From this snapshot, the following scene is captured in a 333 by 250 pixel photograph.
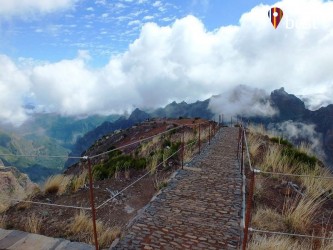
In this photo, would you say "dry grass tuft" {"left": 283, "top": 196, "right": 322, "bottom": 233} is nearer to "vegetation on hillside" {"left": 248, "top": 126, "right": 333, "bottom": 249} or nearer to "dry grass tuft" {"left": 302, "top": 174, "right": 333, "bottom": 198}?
"vegetation on hillside" {"left": 248, "top": 126, "right": 333, "bottom": 249}

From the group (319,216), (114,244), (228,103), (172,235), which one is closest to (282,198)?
(319,216)

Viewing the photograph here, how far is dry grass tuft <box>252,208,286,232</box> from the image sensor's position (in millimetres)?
6204

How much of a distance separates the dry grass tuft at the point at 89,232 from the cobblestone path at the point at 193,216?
0.28 meters

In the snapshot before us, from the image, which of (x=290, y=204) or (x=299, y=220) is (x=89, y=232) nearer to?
(x=299, y=220)

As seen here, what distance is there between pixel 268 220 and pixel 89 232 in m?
3.54

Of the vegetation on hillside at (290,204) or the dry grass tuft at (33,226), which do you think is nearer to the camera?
the vegetation on hillside at (290,204)

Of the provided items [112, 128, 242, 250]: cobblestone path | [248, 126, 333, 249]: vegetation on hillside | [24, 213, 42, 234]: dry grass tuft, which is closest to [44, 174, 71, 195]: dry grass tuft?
[24, 213, 42, 234]: dry grass tuft

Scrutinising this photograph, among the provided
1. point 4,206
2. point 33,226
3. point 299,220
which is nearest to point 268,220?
point 299,220

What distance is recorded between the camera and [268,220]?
256 inches

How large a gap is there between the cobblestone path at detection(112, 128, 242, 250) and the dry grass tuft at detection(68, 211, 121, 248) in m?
0.28

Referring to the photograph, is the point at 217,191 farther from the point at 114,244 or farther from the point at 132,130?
the point at 132,130

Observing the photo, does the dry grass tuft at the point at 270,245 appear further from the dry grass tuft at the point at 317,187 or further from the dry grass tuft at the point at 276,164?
the dry grass tuft at the point at 276,164

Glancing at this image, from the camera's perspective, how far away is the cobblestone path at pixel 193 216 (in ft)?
17.4

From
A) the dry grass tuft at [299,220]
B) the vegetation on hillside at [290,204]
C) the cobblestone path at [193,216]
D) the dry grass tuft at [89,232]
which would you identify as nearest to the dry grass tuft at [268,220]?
the vegetation on hillside at [290,204]
